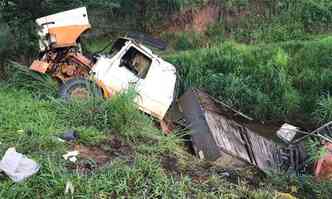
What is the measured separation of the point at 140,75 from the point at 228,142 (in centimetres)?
221

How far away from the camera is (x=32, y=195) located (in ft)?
14.1

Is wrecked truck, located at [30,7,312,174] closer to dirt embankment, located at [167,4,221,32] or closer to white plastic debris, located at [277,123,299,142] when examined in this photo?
white plastic debris, located at [277,123,299,142]

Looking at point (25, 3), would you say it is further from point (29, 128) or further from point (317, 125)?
point (317, 125)

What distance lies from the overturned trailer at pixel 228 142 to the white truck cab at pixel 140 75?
48 cm

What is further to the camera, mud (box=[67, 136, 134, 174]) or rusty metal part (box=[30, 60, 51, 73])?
rusty metal part (box=[30, 60, 51, 73])

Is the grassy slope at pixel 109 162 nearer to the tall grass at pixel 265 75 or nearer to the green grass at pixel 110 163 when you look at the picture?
the green grass at pixel 110 163

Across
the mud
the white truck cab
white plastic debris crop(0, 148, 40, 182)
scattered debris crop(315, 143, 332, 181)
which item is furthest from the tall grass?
white plastic debris crop(0, 148, 40, 182)

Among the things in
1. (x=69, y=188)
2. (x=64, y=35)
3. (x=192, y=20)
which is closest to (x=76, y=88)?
(x=64, y=35)

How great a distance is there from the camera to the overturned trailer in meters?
6.79

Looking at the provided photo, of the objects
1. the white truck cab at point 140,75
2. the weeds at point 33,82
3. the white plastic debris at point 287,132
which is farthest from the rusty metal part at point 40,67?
the white plastic debris at point 287,132

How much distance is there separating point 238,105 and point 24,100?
4.70m

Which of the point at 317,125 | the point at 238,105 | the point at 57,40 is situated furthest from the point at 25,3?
the point at 317,125

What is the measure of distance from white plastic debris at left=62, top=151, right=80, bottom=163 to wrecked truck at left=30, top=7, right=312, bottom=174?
7.13 ft

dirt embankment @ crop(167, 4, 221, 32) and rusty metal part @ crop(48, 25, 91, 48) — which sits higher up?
rusty metal part @ crop(48, 25, 91, 48)
